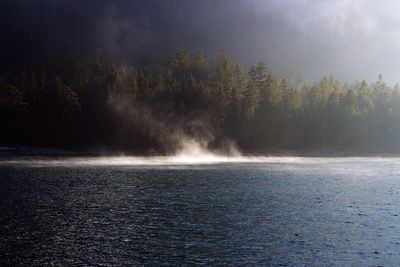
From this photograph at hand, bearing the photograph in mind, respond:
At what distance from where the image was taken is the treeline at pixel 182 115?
168 meters

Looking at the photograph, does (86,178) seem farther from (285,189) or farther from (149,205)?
(285,189)

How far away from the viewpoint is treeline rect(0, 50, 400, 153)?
168 meters

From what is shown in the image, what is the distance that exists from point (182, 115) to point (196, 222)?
128646mm

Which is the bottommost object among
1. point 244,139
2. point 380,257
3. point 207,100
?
point 380,257

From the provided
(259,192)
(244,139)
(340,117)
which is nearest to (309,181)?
(259,192)

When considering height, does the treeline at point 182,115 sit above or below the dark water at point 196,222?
above

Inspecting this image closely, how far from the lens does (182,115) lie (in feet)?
573

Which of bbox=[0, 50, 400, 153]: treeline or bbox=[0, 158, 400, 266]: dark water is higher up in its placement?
bbox=[0, 50, 400, 153]: treeline

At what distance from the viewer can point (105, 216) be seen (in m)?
49.3

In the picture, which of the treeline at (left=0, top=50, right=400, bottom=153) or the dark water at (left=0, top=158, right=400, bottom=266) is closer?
the dark water at (left=0, top=158, right=400, bottom=266)

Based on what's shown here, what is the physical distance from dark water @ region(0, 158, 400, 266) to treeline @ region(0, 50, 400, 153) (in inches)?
3406

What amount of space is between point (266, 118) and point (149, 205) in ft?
428

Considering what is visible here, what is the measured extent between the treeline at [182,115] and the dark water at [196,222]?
8652 centimetres

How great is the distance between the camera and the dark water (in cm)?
3538
